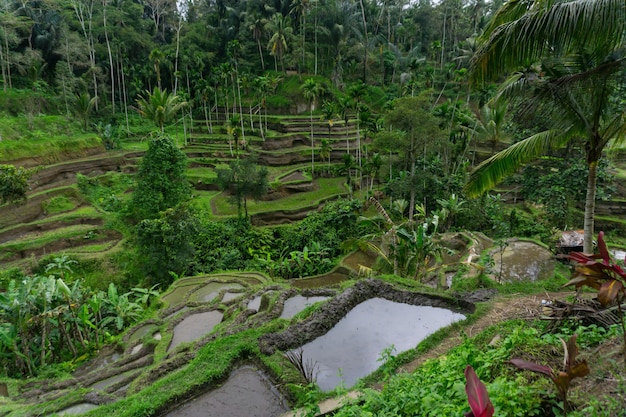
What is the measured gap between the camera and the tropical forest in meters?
4.35

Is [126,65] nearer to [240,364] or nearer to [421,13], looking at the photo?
[421,13]

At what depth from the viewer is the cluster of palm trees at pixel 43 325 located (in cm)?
861

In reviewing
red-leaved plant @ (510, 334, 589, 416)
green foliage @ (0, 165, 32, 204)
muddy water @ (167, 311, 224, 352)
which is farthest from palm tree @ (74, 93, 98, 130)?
red-leaved plant @ (510, 334, 589, 416)

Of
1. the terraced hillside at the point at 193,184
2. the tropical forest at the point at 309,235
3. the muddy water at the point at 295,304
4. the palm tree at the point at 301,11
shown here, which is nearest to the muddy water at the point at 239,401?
the tropical forest at the point at 309,235

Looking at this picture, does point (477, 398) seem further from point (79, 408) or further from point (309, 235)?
point (309, 235)

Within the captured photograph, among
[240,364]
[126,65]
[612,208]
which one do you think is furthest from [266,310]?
[126,65]

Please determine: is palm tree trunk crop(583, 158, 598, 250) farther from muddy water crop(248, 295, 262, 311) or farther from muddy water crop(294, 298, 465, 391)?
muddy water crop(248, 295, 262, 311)

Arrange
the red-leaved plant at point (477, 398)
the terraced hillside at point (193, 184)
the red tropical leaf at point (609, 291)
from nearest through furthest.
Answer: the red-leaved plant at point (477, 398) < the red tropical leaf at point (609, 291) < the terraced hillside at point (193, 184)

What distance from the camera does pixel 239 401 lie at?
220 inches

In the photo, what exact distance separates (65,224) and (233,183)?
8.19 metres

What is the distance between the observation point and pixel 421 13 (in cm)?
4862

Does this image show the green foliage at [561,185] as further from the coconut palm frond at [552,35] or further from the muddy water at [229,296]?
the muddy water at [229,296]

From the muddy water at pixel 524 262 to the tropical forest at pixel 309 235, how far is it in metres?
0.10

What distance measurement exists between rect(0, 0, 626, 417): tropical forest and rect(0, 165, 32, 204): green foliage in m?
0.09
